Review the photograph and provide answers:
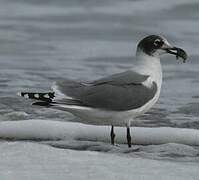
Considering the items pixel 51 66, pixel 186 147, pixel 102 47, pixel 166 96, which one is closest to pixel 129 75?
pixel 186 147

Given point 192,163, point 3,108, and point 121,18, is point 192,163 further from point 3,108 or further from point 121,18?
point 121,18

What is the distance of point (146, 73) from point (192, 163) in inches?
59.2

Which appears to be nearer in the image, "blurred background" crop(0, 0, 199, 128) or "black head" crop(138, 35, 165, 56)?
"black head" crop(138, 35, 165, 56)

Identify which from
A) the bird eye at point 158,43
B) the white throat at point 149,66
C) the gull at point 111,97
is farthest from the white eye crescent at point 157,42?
the gull at point 111,97

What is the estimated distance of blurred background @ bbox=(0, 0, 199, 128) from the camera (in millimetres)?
7738

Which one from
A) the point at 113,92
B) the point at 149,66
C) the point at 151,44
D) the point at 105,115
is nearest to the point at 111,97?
the point at 113,92

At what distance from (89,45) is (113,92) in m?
5.35

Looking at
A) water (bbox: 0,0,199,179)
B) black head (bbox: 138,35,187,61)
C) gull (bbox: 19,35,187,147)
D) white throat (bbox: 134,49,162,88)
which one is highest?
black head (bbox: 138,35,187,61)

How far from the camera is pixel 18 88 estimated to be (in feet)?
27.9

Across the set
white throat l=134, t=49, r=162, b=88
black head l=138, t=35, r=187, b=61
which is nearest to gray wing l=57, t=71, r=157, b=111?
white throat l=134, t=49, r=162, b=88

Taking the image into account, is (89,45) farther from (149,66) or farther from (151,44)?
(149,66)

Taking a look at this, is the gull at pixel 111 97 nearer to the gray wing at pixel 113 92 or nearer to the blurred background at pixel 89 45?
the gray wing at pixel 113 92

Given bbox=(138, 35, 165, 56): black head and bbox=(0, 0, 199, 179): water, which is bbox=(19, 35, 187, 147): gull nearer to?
bbox=(138, 35, 165, 56): black head

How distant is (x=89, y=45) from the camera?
456 inches
